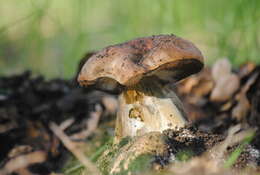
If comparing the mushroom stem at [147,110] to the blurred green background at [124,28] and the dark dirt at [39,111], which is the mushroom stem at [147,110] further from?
the blurred green background at [124,28]

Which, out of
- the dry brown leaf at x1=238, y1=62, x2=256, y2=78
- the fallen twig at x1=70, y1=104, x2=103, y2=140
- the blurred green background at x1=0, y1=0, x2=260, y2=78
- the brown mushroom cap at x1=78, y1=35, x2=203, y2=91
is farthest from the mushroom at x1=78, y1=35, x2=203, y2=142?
the blurred green background at x1=0, y1=0, x2=260, y2=78

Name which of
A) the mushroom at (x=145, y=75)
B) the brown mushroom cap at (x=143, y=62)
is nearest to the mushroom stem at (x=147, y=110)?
the mushroom at (x=145, y=75)

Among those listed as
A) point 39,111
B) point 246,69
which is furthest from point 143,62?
point 246,69

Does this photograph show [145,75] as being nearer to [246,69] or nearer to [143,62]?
[143,62]

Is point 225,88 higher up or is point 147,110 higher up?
point 147,110

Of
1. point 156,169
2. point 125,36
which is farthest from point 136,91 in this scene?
point 125,36
